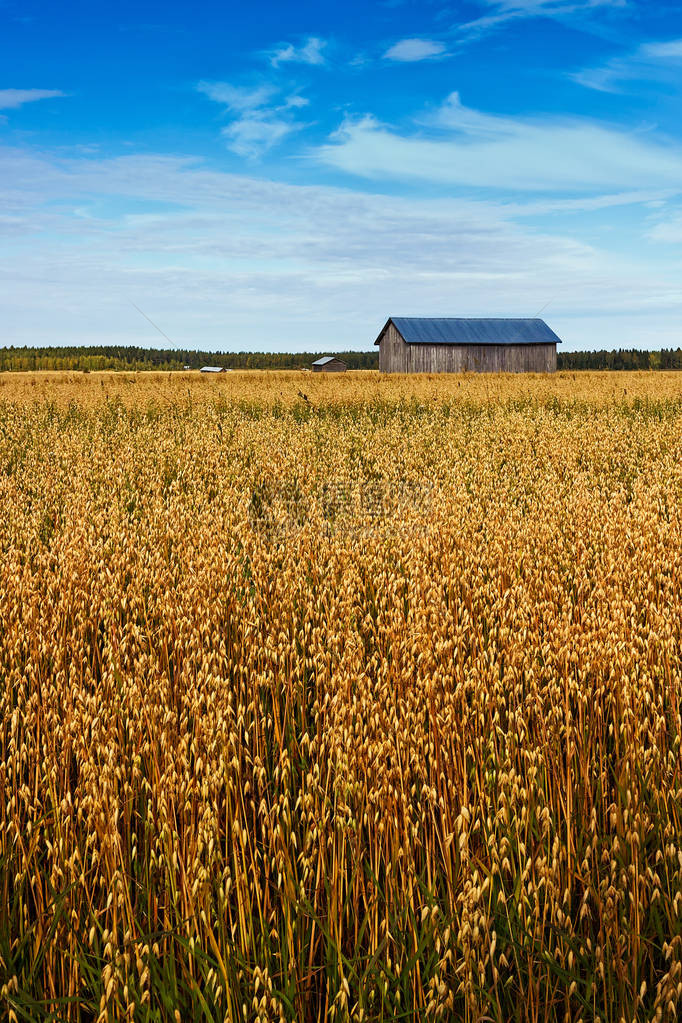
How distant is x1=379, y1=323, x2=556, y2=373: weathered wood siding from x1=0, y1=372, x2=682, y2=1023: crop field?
4585 centimetres

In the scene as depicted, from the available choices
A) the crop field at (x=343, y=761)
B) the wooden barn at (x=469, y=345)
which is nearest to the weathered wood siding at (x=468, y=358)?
the wooden barn at (x=469, y=345)

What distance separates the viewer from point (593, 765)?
97.3 inches

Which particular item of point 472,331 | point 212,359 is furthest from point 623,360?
point 212,359

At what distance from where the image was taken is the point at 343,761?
207cm

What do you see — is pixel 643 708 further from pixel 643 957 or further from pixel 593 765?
pixel 643 957

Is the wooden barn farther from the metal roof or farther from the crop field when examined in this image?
the crop field

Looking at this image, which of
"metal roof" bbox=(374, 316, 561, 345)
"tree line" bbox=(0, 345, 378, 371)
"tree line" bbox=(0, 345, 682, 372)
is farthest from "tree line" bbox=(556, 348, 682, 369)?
"metal roof" bbox=(374, 316, 561, 345)

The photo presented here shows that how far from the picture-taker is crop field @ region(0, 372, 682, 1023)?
1685mm

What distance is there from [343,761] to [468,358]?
170 ft

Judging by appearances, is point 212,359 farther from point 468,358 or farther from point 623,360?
point 468,358

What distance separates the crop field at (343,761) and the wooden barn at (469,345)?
151ft

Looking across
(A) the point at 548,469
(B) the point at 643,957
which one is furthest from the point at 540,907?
(A) the point at 548,469

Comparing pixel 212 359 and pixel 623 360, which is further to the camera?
pixel 212 359

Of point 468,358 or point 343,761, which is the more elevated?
point 468,358
